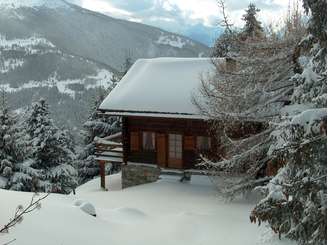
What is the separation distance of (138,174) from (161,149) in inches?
69.4

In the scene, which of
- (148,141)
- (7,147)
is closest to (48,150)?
(7,147)

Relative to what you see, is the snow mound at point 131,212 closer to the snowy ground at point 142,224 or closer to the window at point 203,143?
the snowy ground at point 142,224

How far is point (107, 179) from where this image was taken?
2702 cm

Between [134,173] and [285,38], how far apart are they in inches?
449

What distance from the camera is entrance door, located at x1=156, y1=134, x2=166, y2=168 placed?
2202 centimetres

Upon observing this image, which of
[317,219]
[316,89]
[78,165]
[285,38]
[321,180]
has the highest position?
[285,38]

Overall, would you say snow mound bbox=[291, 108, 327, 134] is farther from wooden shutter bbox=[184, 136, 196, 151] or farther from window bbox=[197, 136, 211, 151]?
wooden shutter bbox=[184, 136, 196, 151]

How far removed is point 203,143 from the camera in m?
21.5

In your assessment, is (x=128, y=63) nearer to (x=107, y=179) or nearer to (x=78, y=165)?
(x=78, y=165)

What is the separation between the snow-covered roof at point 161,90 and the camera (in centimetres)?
A: 2069

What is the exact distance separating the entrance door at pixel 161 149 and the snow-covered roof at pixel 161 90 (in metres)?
1.70

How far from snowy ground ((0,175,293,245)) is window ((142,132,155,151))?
5.05m

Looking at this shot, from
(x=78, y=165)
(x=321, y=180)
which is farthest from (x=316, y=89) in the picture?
(x=78, y=165)

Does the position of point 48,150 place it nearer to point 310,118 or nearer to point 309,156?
point 309,156
